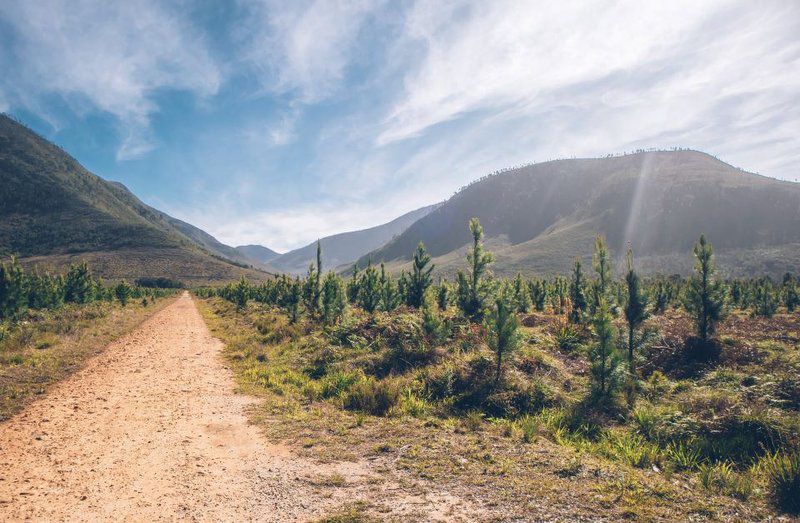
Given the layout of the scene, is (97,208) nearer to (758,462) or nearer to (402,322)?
(402,322)

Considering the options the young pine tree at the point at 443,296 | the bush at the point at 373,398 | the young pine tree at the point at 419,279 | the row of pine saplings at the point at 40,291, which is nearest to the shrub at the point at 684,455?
the bush at the point at 373,398

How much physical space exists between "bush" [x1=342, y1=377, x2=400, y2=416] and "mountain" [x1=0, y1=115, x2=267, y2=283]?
138 metres

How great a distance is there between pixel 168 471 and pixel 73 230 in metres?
192

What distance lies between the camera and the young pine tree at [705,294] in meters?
16.4

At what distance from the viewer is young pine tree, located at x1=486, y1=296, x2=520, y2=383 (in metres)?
10.4

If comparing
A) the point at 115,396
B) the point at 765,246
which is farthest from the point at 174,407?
the point at 765,246

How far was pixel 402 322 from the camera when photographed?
15.2 m

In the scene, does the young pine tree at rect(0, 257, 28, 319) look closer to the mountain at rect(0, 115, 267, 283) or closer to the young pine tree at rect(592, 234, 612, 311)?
the young pine tree at rect(592, 234, 612, 311)

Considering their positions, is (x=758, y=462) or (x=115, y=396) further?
(x=115, y=396)

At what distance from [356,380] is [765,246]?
7452 inches

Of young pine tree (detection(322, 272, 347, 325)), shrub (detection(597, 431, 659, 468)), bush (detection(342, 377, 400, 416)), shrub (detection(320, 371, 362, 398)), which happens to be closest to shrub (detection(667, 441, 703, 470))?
shrub (detection(597, 431, 659, 468))

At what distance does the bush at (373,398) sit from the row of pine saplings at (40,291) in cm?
2577

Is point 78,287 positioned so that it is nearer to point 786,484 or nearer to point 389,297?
point 389,297

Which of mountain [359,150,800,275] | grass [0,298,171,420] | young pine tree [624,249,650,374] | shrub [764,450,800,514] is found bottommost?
shrub [764,450,800,514]
